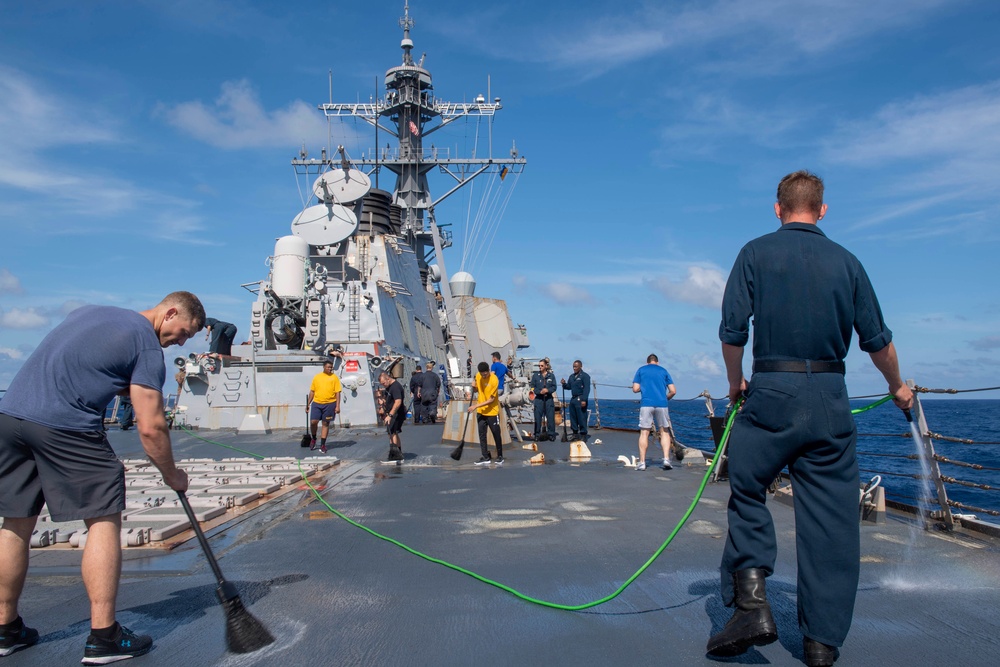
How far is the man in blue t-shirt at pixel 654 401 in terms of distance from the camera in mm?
9938

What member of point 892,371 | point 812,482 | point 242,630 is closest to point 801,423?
point 812,482

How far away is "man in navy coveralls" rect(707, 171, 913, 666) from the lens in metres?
2.84

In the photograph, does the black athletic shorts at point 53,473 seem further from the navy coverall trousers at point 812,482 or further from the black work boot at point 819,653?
the black work boot at point 819,653

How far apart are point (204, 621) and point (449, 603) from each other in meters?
1.18

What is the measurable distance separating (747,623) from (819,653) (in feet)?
0.95

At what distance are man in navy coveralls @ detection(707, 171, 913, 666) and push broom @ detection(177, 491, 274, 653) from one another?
6.24 ft

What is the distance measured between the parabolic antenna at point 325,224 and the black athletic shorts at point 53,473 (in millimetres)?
20163

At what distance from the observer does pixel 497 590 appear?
12.6 ft

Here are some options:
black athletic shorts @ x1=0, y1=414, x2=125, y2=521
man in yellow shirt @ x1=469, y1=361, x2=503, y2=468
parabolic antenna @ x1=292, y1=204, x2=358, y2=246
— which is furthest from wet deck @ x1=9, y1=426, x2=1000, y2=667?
parabolic antenna @ x1=292, y1=204, x2=358, y2=246

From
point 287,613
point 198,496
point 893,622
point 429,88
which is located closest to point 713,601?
point 893,622

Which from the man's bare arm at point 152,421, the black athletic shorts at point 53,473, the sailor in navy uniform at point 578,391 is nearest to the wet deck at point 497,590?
the black athletic shorts at point 53,473

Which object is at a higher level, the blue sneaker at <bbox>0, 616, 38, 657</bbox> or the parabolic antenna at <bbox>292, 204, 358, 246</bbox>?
the parabolic antenna at <bbox>292, 204, 358, 246</bbox>

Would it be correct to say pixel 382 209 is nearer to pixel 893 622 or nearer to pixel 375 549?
pixel 375 549

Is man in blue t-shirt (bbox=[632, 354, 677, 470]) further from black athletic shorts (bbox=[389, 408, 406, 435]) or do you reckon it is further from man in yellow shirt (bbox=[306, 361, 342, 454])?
man in yellow shirt (bbox=[306, 361, 342, 454])
